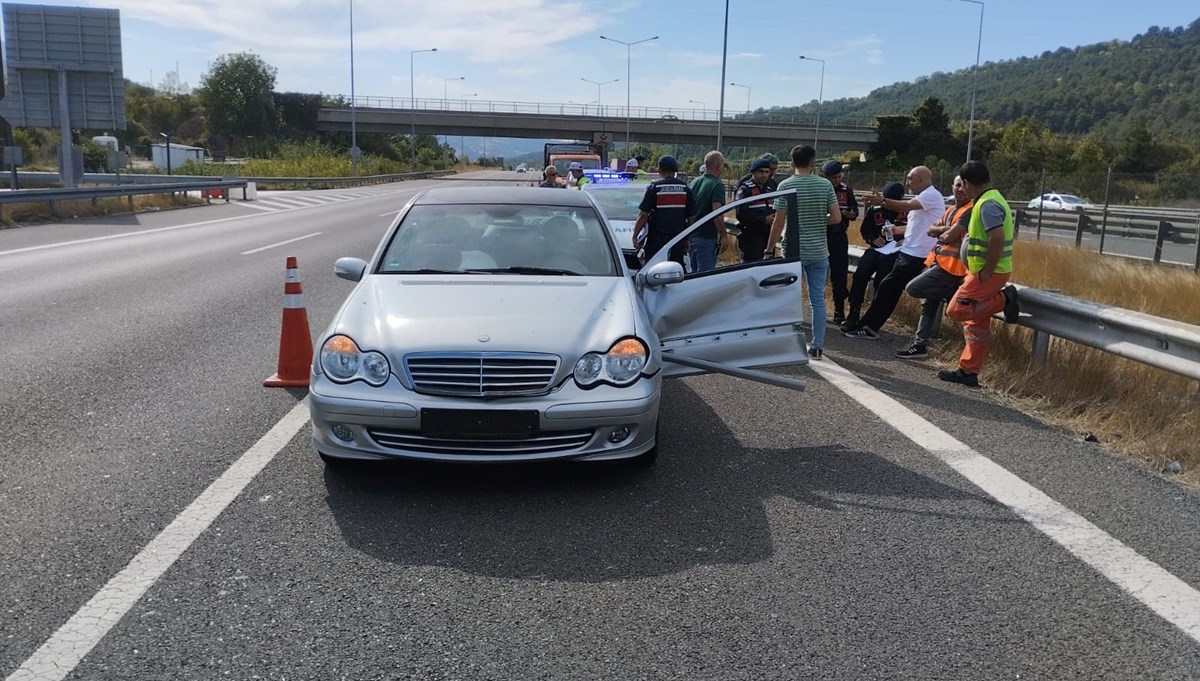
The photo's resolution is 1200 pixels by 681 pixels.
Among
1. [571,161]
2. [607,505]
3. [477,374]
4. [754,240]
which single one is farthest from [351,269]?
[571,161]

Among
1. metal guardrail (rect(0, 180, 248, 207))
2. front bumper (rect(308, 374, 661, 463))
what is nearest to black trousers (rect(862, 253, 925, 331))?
front bumper (rect(308, 374, 661, 463))

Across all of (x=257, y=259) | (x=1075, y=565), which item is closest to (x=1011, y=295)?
(x=1075, y=565)

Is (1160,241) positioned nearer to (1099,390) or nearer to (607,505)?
(1099,390)

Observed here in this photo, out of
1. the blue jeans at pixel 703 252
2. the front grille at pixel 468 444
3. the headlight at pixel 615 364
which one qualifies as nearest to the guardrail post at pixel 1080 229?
the blue jeans at pixel 703 252

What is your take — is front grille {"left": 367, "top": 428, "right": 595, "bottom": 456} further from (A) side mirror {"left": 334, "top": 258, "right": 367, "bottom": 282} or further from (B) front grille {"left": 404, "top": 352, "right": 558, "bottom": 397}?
(A) side mirror {"left": 334, "top": 258, "right": 367, "bottom": 282}

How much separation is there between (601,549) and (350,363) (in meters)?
1.60

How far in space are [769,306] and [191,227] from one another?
19.3 m

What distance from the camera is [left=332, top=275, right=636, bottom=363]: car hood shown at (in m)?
4.80

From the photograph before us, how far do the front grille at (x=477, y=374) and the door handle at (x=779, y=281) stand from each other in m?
1.93

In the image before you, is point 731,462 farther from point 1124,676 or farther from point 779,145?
point 779,145

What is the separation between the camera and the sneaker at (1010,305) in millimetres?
7617

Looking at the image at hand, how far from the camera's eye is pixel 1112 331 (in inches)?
269

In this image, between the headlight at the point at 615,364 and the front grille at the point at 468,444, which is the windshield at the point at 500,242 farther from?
the front grille at the point at 468,444

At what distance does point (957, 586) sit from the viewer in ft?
12.7
